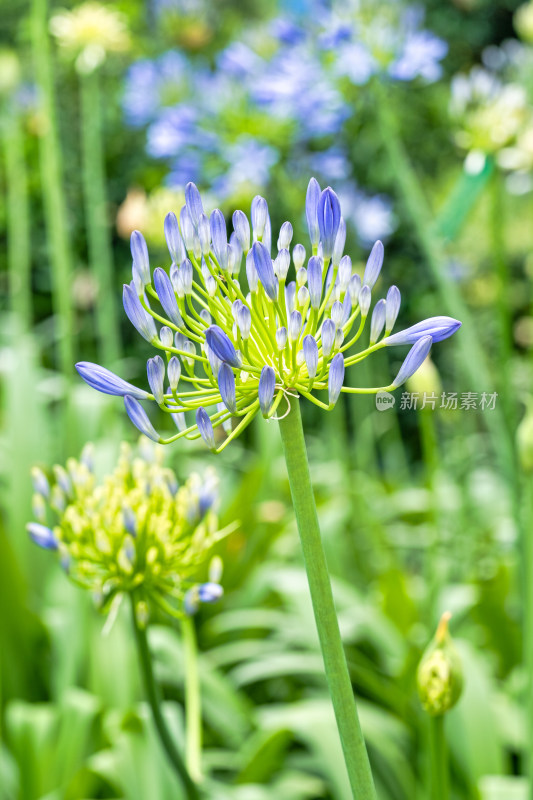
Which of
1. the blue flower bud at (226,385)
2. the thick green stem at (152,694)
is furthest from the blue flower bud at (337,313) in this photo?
the thick green stem at (152,694)

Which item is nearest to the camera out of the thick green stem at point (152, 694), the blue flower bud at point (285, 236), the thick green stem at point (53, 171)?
the blue flower bud at point (285, 236)

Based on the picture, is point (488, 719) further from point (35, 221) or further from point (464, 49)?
point (464, 49)

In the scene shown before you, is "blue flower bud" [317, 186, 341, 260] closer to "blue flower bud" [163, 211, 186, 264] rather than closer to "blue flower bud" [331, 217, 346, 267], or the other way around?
"blue flower bud" [331, 217, 346, 267]

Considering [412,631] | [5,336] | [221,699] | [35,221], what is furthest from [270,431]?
[35,221]

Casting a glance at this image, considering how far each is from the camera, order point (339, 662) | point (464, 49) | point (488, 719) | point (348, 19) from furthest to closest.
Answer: point (464, 49) < point (348, 19) < point (488, 719) < point (339, 662)

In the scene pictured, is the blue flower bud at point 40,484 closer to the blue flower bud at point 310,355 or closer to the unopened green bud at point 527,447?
the blue flower bud at point 310,355

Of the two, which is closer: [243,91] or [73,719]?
[73,719]
